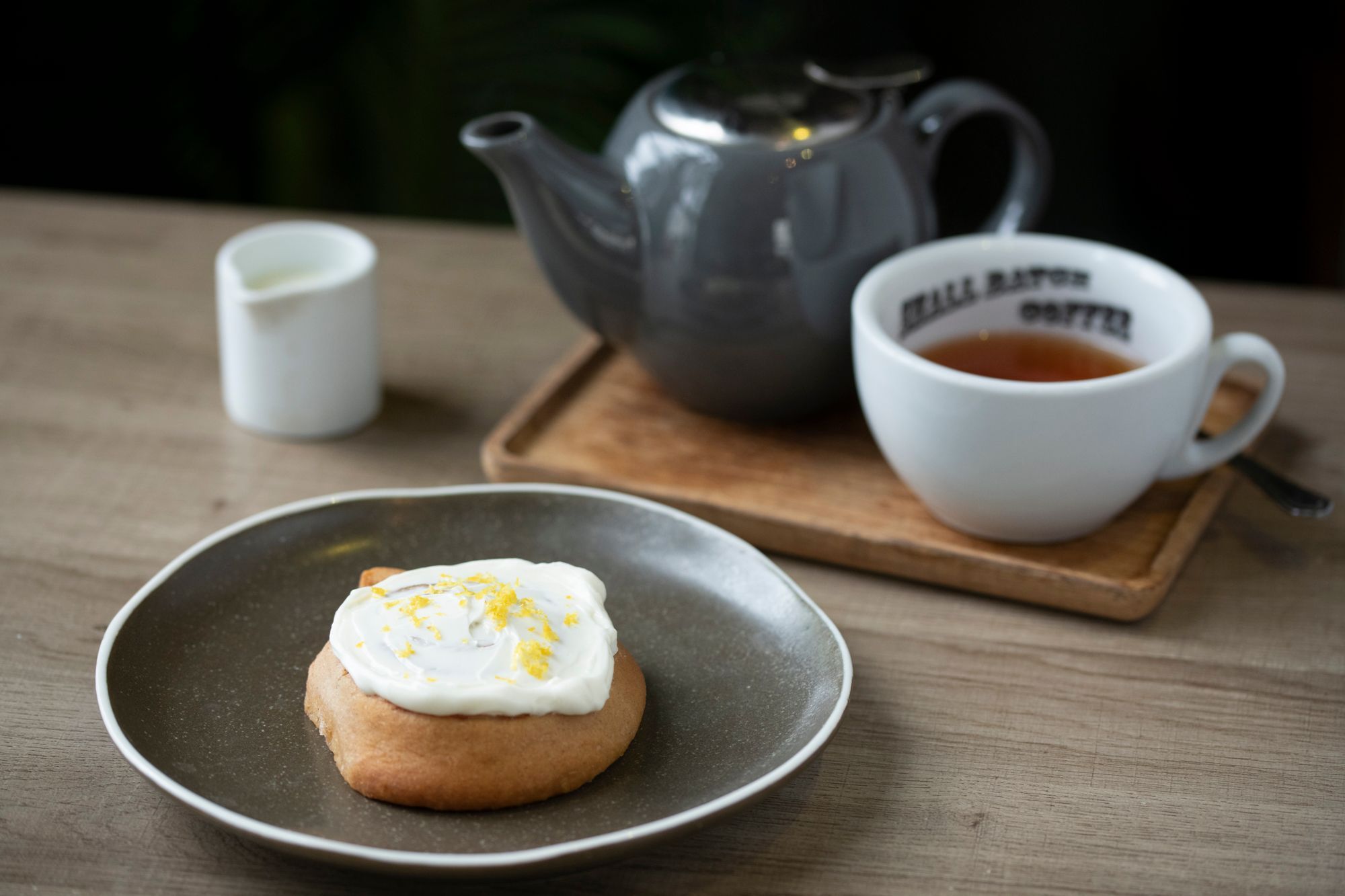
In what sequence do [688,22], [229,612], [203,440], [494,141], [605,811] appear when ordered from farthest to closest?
[688,22] → [203,440] → [494,141] → [229,612] → [605,811]

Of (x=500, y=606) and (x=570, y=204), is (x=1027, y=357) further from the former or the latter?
(x=500, y=606)

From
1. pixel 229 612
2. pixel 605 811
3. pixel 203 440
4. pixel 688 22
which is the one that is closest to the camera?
pixel 605 811

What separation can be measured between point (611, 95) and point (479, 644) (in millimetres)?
1339

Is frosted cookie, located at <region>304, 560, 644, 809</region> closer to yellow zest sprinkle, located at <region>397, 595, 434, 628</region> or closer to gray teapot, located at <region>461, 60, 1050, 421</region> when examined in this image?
yellow zest sprinkle, located at <region>397, 595, 434, 628</region>

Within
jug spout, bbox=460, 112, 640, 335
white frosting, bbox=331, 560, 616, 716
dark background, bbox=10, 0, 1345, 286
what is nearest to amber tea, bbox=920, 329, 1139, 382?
jug spout, bbox=460, 112, 640, 335

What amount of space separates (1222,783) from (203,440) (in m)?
0.72

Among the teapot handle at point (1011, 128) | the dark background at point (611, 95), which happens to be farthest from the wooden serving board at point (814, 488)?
the dark background at point (611, 95)

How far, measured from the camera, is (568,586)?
67 centimetres

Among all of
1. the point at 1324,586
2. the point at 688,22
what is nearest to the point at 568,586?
the point at 1324,586

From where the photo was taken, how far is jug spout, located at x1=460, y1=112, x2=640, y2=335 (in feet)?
2.82

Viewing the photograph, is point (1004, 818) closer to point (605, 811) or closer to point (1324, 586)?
point (605, 811)

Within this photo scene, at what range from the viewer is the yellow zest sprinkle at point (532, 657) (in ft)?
1.96

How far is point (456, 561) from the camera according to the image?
0.77 meters

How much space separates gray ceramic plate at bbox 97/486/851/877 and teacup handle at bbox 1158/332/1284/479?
30 centimetres
